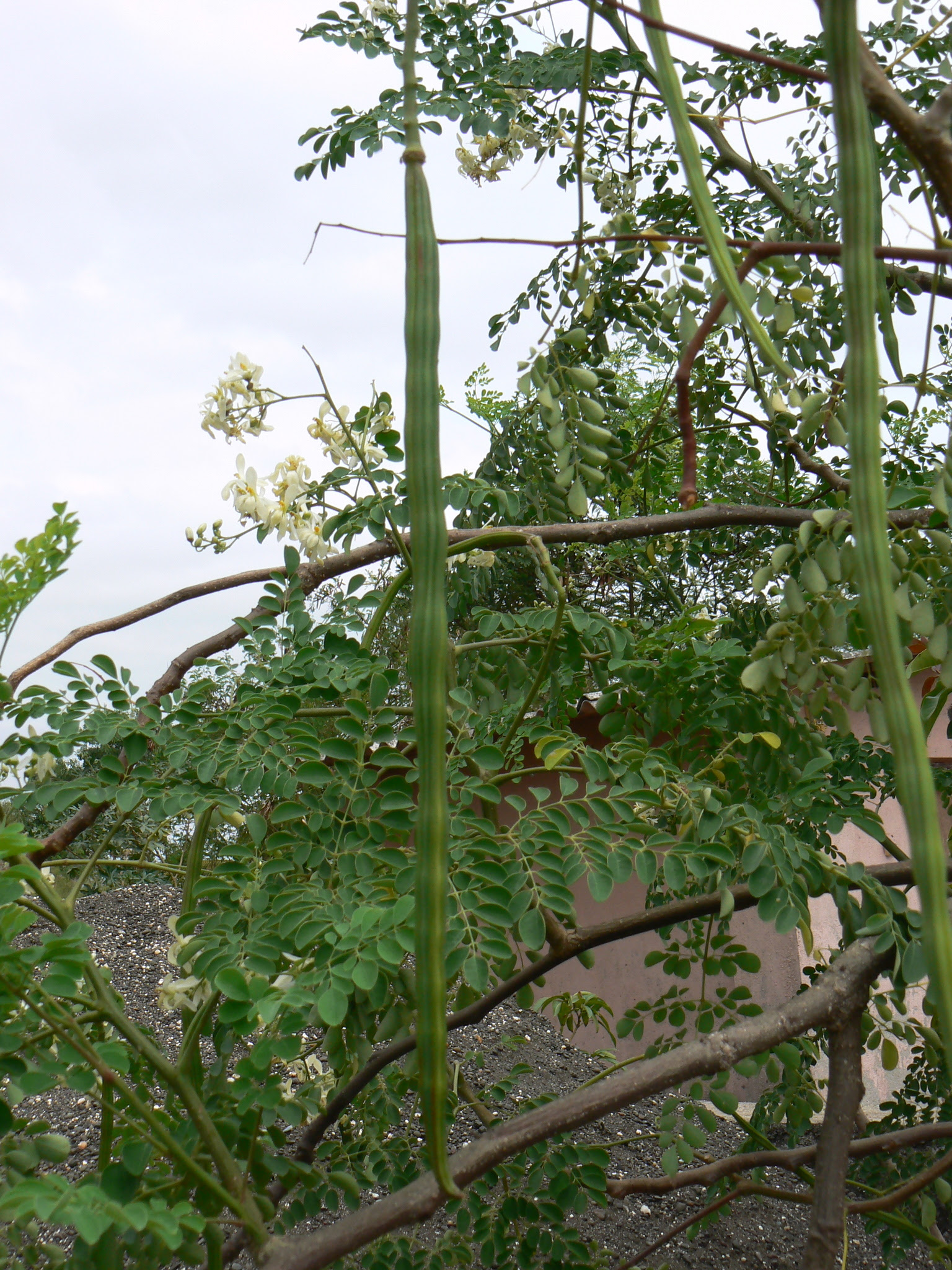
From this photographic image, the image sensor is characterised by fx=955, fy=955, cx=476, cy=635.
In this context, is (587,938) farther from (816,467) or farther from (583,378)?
(816,467)

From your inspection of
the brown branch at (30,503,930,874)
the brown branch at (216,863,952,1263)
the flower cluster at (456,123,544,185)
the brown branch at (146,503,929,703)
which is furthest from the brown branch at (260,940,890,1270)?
the flower cluster at (456,123,544,185)

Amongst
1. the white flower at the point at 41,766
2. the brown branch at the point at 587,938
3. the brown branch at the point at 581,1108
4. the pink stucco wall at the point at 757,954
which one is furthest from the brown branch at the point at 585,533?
the pink stucco wall at the point at 757,954

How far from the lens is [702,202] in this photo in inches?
18.6

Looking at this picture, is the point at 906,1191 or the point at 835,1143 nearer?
the point at 835,1143

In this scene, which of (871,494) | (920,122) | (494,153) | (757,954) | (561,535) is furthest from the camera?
(757,954)

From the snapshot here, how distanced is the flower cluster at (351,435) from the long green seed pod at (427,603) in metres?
0.84

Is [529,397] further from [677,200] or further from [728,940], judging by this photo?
[677,200]

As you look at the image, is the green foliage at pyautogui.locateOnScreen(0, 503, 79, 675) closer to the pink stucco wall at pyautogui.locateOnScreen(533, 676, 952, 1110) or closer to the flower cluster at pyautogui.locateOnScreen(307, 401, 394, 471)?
the flower cluster at pyautogui.locateOnScreen(307, 401, 394, 471)

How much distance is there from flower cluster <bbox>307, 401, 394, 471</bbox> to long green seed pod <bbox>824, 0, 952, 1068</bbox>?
0.96 m

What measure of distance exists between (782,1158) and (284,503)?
130 cm

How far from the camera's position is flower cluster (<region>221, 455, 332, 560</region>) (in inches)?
58.5

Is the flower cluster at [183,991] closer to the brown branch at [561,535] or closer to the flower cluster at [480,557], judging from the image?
the brown branch at [561,535]

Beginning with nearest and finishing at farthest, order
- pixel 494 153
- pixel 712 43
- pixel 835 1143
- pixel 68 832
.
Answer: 1. pixel 712 43
2. pixel 835 1143
3. pixel 68 832
4. pixel 494 153

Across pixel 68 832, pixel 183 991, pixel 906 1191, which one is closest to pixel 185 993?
pixel 183 991
